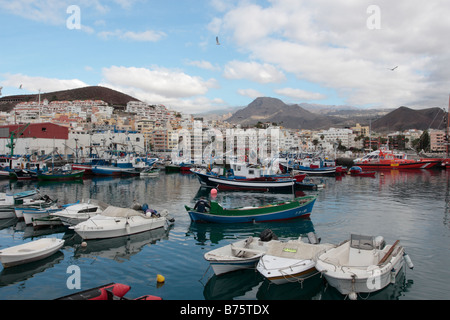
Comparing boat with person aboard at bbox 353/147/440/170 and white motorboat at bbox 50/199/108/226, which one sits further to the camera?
boat with person aboard at bbox 353/147/440/170

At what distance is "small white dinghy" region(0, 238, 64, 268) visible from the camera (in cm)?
1226

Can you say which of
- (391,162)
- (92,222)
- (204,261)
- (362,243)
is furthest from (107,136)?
(362,243)

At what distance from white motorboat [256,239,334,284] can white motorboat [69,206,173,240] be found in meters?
8.22

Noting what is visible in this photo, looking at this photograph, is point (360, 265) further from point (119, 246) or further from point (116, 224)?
point (116, 224)

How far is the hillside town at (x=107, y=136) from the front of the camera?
70.3 meters

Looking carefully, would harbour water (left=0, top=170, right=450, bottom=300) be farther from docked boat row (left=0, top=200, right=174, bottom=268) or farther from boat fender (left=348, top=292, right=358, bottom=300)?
boat fender (left=348, top=292, right=358, bottom=300)

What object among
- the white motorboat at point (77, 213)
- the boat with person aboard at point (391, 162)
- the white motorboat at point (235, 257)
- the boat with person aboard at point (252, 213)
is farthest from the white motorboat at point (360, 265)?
the boat with person aboard at point (391, 162)

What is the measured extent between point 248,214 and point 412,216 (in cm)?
1220

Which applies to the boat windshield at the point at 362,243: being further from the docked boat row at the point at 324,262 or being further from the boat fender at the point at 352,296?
the boat fender at the point at 352,296

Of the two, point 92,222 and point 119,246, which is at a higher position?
point 92,222

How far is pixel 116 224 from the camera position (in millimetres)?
16328

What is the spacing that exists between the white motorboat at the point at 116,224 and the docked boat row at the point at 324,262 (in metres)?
6.71

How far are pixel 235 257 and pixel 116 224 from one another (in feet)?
25.7

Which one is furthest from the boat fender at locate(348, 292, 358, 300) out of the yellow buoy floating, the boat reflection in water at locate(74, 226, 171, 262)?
the boat reflection in water at locate(74, 226, 171, 262)
